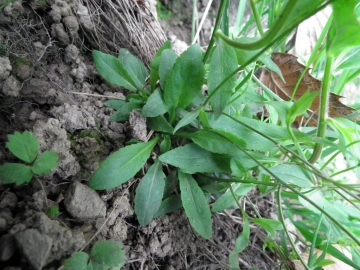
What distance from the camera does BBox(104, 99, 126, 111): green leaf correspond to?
2.71 ft

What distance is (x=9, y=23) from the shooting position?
30.9 inches

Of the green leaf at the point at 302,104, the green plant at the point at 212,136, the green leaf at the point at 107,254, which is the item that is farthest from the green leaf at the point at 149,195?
the green leaf at the point at 302,104

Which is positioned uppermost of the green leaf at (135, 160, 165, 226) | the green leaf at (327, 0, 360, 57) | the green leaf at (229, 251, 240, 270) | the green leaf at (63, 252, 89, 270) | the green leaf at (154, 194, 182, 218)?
the green leaf at (327, 0, 360, 57)

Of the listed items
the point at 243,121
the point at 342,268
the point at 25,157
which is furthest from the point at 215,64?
the point at 342,268

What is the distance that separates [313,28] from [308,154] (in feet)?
2.22

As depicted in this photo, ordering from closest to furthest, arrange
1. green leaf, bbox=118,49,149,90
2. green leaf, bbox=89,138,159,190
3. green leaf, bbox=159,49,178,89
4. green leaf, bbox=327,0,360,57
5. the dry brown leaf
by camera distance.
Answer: green leaf, bbox=327,0,360,57 < green leaf, bbox=89,138,159,190 < green leaf, bbox=159,49,178,89 < green leaf, bbox=118,49,149,90 < the dry brown leaf

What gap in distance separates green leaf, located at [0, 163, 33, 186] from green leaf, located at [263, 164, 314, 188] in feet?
1.88

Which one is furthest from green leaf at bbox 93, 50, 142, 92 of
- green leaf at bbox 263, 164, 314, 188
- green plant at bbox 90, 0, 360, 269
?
green leaf at bbox 263, 164, 314, 188

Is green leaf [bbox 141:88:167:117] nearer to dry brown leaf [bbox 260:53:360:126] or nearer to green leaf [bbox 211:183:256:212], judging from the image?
green leaf [bbox 211:183:256:212]

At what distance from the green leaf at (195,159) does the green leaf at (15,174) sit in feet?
0.96

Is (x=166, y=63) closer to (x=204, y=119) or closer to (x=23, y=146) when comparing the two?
(x=204, y=119)

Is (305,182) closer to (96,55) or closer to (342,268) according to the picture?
(342,268)

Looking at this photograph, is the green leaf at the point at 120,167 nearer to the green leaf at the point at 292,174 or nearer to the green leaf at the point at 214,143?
the green leaf at the point at 214,143

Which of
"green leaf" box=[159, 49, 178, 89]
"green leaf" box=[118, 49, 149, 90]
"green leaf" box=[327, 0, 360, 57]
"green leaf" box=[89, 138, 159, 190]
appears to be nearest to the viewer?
"green leaf" box=[327, 0, 360, 57]
